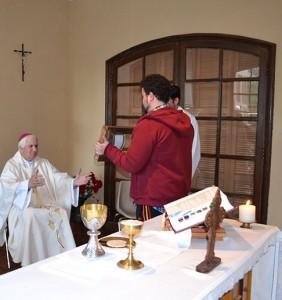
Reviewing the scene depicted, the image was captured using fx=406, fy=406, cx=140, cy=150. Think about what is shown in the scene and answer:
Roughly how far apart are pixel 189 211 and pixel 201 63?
8.59 feet

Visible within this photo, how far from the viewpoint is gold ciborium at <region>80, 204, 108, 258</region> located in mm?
1568

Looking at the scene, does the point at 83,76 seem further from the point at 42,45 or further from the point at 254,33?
the point at 254,33

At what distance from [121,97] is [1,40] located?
141 centimetres

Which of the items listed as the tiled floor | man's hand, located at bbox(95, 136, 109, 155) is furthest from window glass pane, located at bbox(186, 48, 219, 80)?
man's hand, located at bbox(95, 136, 109, 155)

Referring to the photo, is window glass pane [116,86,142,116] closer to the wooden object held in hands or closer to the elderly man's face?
the elderly man's face

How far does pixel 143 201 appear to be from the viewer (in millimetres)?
2332

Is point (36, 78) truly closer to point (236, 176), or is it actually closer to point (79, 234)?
point (79, 234)

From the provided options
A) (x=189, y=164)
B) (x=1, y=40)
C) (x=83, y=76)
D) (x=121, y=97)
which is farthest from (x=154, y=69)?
(x=189, y=164)

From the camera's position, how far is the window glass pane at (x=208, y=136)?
159 inches

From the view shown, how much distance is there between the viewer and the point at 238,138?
390 cm

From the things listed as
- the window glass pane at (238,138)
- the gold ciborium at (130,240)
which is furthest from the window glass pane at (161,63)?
the gold ciborium at (130,240)

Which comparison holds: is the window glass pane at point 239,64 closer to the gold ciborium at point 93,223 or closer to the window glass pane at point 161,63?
the window glass pane at point 161,63

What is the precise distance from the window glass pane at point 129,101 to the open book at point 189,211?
2.80 metres

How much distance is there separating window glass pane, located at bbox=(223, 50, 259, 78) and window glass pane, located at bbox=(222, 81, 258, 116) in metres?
0.08
